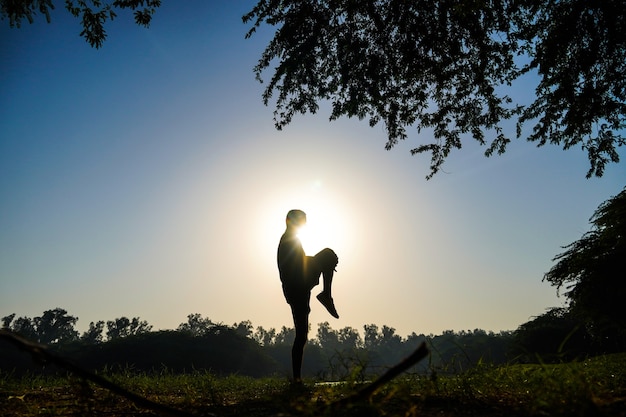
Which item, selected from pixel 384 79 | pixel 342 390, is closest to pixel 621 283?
pixel 384 79

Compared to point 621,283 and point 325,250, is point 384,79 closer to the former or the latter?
point 325,250

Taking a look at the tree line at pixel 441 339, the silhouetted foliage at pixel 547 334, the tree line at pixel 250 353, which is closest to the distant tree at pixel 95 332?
the tree line at pixel 441 339

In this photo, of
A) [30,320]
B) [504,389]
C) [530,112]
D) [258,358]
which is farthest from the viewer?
[30,320]

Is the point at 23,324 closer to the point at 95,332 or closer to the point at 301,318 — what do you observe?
the point at 95,332

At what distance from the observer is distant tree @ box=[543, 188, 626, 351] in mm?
11055

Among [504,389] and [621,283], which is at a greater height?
[621,283]

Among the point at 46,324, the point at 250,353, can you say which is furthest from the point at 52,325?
the point at 250,353

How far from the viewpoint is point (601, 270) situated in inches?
455

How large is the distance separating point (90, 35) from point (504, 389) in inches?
273

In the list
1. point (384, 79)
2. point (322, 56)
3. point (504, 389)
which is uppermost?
point (322, 56)

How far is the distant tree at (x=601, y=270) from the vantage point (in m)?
11.1

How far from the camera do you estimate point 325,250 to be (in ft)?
15.8

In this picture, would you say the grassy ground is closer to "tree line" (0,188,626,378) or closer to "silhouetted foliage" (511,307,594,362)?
"tree line" (0,188,626,378)

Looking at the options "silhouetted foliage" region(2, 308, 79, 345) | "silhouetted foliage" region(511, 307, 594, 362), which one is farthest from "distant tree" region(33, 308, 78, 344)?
"silhouetted foliage" region(511, 307, 594, 362)
